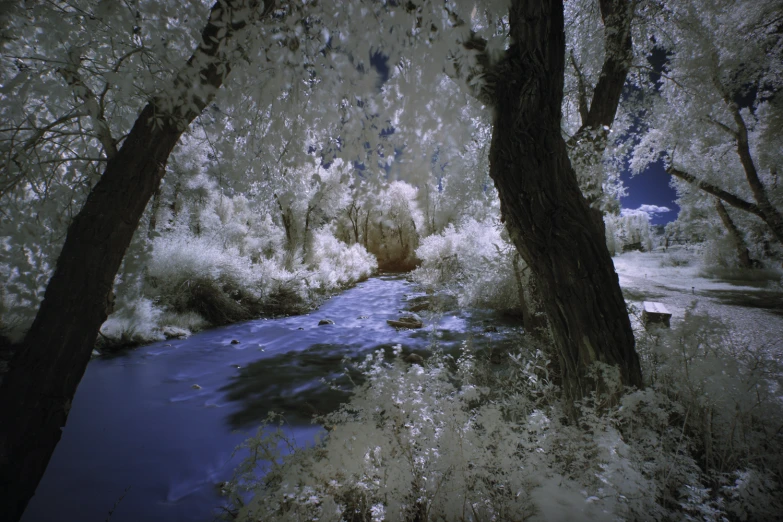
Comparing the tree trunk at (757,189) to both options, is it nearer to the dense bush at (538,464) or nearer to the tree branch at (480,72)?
the dense bush at (538,464)

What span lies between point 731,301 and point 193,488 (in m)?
12.6

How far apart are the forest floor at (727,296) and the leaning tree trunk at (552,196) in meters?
2.09

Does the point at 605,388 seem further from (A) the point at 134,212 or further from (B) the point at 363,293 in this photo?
(B) the point at 363,293

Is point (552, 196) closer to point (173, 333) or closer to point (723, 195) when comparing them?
point (173, 333)

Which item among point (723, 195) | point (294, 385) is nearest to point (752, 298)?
point (723, 195)

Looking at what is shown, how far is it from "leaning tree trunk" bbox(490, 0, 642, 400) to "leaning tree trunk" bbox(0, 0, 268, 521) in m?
1.99

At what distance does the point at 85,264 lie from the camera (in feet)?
6.02

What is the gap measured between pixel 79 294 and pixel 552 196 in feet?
10.0

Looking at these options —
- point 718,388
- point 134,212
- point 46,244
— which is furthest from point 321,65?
point 718,388

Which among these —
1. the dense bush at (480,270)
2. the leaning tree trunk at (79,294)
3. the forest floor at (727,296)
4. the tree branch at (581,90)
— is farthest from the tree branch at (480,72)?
the dense bush at (480,270)

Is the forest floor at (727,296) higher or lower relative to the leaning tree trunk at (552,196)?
lower

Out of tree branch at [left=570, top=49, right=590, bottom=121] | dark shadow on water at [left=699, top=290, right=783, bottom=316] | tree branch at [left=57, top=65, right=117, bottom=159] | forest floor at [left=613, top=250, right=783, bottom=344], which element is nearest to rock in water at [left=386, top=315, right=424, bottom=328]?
forest floor at [left=613, top=250, right=783, bottom=344]

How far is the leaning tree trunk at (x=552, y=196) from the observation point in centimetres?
220

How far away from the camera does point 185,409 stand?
4.54 meters
